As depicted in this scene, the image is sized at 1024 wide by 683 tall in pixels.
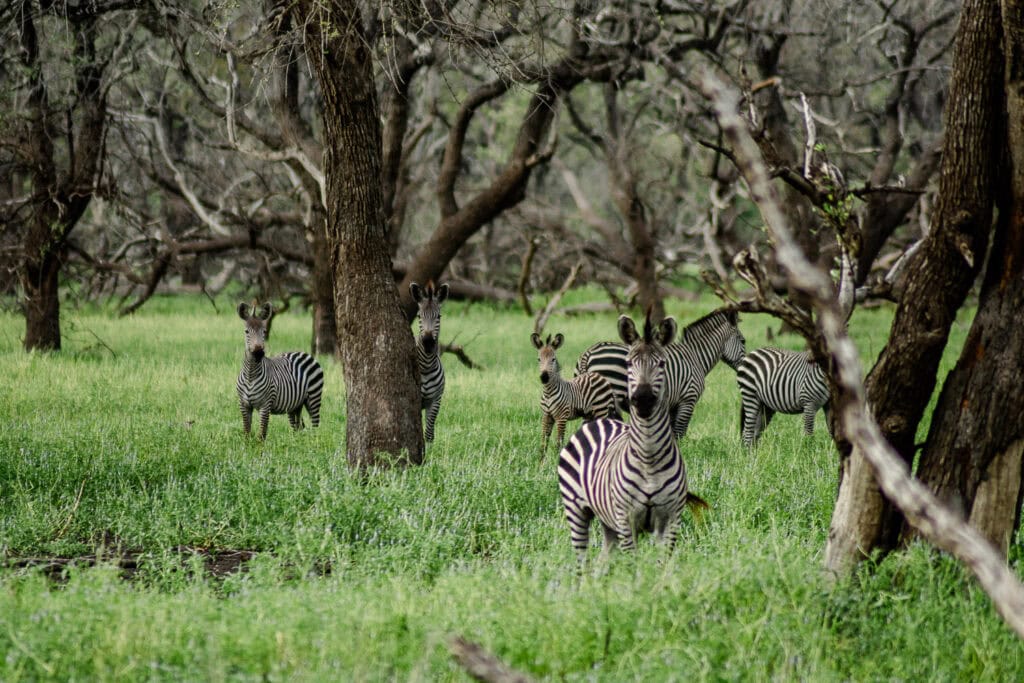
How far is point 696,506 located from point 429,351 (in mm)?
5165

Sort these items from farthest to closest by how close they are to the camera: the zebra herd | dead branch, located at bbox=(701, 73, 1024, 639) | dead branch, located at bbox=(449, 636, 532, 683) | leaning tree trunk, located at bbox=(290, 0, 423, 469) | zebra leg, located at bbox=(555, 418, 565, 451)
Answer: the zebra herd < zebra leg, located at bbox=(555, 418, 565, 451) < leaning tree trunk, located at bbox=(290, 0, 423, 469) < dead branch, located at bbox=(449, 636, 532, 683) < dead branch, located at bbox=(701, 73, 1024, 639)

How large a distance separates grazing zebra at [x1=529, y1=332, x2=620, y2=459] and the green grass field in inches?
18.8

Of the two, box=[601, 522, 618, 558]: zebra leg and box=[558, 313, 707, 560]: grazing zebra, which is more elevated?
box=[558, 313, 707, 560]: grazing zebra

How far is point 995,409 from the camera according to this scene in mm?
6250

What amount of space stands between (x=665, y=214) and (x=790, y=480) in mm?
27197

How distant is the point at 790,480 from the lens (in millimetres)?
9047

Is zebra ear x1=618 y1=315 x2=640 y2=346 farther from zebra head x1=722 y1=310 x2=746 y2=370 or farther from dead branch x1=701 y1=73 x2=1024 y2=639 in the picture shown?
zebra head x1=722 y1=310 x2=746 y2=370

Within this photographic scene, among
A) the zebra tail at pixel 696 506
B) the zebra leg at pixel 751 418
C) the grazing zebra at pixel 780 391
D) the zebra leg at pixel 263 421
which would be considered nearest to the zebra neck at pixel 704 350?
the grazing zebra at pixel 780 391

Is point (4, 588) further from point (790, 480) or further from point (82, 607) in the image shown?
point (790, 480)

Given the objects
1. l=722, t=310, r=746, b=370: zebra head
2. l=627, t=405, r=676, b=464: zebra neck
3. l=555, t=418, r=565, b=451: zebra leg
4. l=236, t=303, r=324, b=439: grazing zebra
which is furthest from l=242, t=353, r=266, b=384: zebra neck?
l=627, t=405, r=676, b=464: zebra neck

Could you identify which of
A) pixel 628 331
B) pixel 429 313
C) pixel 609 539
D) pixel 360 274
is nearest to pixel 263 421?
pixel 429 313

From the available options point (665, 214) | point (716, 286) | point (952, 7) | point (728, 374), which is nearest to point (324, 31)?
point (716, 286)

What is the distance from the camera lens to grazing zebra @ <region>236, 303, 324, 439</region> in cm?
1135

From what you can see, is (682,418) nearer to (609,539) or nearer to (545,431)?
(545,431)
